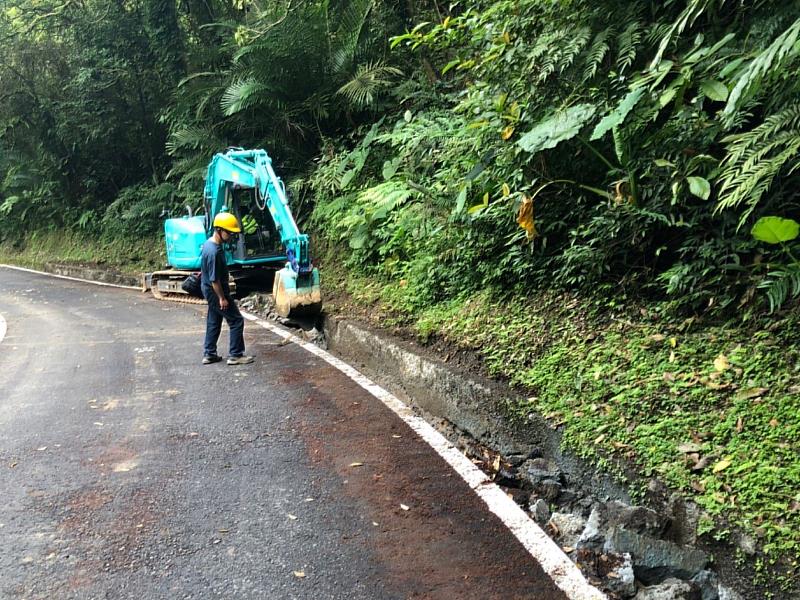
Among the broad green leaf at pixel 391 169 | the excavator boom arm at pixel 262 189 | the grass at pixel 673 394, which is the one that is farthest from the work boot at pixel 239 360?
the broad green leaf at pixel 391 169

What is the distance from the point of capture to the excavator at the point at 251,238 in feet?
27.5

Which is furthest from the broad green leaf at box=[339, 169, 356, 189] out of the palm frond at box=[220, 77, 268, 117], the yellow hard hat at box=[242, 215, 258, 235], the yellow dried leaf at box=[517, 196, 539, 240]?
the yellow dried leaf at box=[517, 196, 539, 240]

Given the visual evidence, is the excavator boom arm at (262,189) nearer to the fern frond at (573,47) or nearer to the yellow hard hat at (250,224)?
the yellow hard hat at (250,224)

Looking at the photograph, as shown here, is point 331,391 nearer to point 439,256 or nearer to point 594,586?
point 439,256

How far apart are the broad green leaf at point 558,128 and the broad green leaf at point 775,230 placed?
1749 millimetres

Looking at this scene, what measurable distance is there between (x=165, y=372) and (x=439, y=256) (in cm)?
361

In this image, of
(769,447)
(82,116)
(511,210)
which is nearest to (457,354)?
(511,210)

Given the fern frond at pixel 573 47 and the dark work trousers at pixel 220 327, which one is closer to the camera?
the fern frond at pixel 573 47

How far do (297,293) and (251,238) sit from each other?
410cm

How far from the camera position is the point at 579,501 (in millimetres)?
3887

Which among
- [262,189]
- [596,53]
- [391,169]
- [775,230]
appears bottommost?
[775,230]

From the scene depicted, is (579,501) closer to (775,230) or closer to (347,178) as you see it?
(775,230)

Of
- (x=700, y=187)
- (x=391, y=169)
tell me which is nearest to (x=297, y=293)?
(x=391, y=169)

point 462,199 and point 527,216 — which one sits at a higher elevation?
point 462,199
